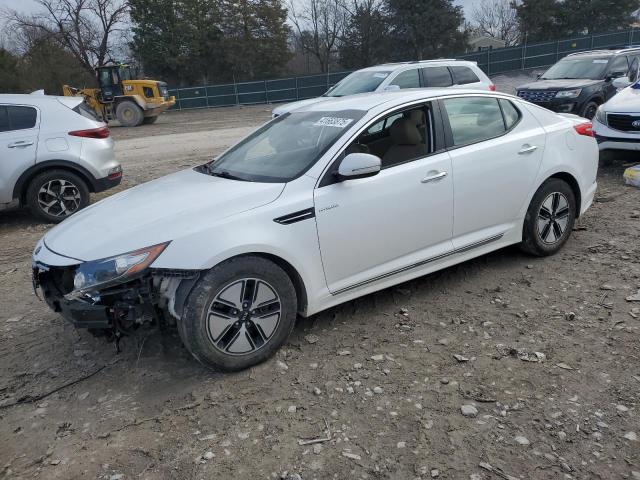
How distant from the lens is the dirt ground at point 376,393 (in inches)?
105

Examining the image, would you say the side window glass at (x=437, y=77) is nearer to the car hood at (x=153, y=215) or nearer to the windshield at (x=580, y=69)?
the windshield at (x=580, y=69)

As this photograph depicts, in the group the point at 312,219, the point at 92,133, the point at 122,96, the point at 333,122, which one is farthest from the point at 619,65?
the point at 122,96

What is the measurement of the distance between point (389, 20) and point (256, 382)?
46.7 meters

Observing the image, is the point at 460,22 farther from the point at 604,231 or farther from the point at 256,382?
the point at 256,382

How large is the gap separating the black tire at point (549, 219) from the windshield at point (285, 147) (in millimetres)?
1808

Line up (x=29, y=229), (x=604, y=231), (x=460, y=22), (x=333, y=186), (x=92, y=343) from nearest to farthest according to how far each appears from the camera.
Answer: (x=333, y=186) < (x=92, y=343) < (x=604, y=231) < (x=29, y=229) < (x=460, y=22)

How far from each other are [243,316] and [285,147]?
4.68 feet

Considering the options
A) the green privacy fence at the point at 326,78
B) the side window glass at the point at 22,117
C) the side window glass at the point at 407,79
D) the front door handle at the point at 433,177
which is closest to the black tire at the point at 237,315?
the front door handle at the point at 433,177

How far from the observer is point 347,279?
12.3 feet

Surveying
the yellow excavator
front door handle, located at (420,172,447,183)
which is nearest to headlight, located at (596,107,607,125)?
front door handle, located at (420,172,447,183)

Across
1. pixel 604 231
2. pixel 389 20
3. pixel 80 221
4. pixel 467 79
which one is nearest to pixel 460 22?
pixel 389 20

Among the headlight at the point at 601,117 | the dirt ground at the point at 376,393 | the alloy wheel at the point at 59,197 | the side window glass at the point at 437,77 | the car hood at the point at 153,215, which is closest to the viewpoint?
the dirt ground at the point at 376,393

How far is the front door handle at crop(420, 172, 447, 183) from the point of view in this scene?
3982 mm

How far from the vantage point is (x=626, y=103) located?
787 centimetres
